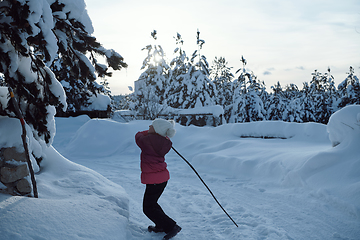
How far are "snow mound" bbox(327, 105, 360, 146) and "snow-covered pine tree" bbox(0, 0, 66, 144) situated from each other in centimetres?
576

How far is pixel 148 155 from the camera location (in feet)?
10.7

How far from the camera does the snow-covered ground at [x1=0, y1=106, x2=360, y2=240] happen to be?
278 cm

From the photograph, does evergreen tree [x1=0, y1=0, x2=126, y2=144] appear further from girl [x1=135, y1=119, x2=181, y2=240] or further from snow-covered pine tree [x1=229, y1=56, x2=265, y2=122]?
snow-covered pine tree [x1=229, y1=56, x2=265, y2=122]

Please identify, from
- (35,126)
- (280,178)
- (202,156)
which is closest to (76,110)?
(202,156)

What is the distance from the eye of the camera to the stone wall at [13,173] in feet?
10.4

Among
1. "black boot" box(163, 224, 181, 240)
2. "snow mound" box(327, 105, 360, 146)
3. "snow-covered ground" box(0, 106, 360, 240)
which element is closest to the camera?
"snow-covered ground" box(0, 106, 360, 240)

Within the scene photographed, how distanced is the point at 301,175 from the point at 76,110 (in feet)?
66.1

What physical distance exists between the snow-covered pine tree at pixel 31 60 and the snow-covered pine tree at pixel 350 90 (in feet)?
116

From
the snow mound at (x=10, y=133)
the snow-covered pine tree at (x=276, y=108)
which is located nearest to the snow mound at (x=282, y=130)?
the snow mound at (x=10, y=133)

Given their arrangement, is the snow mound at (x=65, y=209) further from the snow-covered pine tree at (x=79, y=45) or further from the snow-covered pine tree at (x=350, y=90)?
the snow-covered pine tree at (x=350, y=90)

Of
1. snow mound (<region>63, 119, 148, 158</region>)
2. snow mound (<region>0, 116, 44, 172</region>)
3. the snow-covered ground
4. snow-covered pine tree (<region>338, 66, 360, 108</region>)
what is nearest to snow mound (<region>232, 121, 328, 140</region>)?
the snow-covered ground

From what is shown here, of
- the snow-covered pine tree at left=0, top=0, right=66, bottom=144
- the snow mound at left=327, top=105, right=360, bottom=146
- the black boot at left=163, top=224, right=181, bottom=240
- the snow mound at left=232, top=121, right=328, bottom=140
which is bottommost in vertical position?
the black boot at left=163, top=224, right=181, bottom=240

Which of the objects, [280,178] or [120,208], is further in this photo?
[280,178]

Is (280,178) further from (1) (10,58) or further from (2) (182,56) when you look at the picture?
(2) (182,56)
